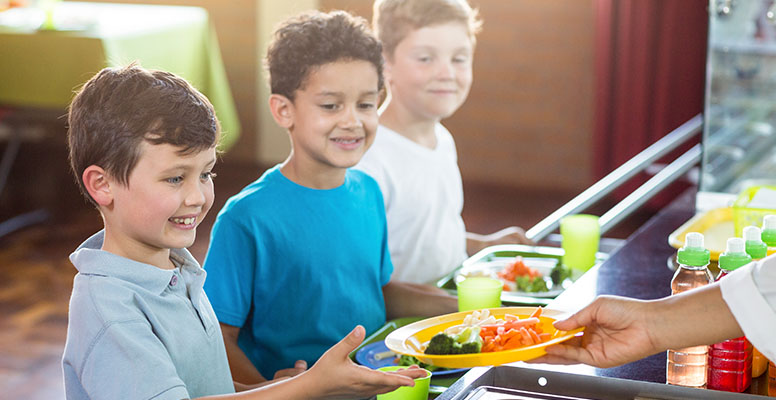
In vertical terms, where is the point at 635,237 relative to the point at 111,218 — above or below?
below

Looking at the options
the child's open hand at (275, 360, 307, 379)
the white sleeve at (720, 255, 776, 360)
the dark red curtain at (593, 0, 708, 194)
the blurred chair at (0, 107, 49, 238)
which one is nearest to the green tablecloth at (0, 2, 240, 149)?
the blurred chair at (0, 107, 49, 238)

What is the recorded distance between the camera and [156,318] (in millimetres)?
1158

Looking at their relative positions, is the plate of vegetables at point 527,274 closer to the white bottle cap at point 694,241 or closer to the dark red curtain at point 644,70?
the white bottle cap at point 694,241

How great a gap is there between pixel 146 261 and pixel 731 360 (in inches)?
31.3

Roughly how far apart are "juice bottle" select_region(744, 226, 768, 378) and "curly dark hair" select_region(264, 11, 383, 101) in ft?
2.50

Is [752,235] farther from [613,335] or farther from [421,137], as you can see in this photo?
[421,137]

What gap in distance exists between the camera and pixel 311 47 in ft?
5.60

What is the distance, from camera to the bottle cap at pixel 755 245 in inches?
51.5

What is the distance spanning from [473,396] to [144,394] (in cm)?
42

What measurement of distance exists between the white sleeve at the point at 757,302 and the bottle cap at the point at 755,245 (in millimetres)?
248

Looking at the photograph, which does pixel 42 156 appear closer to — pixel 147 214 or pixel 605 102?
pixel 605 102

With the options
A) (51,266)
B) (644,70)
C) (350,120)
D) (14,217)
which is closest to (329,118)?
(350,120)

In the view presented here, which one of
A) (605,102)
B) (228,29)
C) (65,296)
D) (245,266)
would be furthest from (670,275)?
(228,29)

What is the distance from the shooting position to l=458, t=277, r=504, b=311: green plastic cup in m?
1.56
